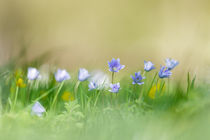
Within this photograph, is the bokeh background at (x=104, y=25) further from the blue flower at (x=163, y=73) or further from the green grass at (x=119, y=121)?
the green grass at (x=119, y=121)

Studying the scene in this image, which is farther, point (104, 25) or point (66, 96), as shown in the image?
point (104, 25)

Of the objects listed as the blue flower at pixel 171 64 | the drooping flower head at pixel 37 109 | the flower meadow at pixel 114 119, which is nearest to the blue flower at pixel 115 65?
the flower meadow at pixel 114 119

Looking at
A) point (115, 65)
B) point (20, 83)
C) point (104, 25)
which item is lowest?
point (20, 83)

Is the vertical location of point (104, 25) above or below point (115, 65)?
above

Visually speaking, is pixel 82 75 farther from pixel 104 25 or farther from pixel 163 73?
pixel 104 25

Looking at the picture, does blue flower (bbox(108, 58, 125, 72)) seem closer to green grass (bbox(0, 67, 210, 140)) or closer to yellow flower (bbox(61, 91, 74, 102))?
green grass (bbox(0, 67, 210, 140))

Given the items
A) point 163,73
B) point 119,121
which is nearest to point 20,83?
point 119,121

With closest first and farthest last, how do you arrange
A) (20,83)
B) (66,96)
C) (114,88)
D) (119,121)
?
(119,121) < (114,88) < (20,83) < (66,96)

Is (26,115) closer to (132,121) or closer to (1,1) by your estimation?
(132,121)

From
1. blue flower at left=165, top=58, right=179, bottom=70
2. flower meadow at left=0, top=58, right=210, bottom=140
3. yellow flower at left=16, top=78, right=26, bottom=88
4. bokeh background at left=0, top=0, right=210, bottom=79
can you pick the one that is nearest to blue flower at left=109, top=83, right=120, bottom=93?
flower meadow at left=0, top=58, right=210, bottom=140
